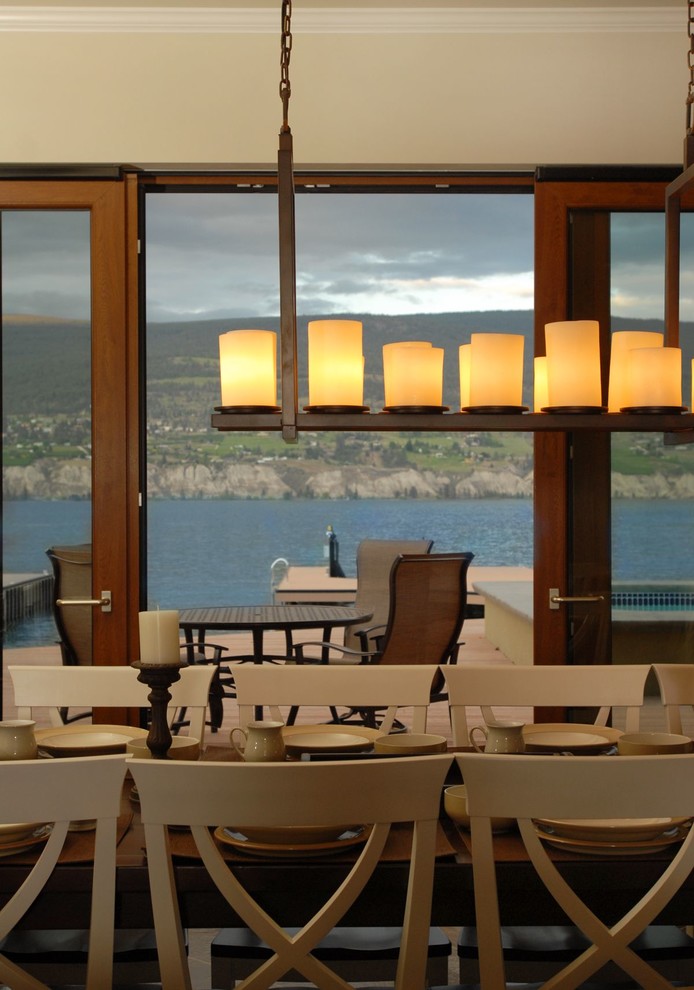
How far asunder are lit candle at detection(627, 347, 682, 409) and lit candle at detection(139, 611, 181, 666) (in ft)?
3.75

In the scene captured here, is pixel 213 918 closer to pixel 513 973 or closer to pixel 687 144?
pixel 513 973

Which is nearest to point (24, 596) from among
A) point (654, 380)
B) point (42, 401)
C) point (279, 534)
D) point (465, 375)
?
point (42, 401)

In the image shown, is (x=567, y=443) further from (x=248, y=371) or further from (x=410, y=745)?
(x=410, y=745)

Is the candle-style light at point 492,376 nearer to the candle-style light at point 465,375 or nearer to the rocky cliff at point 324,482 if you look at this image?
the candle-style light at point 465,375

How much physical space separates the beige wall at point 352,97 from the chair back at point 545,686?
6.39 feet

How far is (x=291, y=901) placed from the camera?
1.55m

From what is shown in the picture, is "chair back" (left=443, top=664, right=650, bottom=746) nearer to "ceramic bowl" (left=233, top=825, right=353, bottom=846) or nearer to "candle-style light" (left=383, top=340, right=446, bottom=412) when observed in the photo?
"candle-style light" (left=383, top=340, right=446, bottom=412)

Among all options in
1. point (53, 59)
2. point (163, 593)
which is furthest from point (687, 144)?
point (163, 593)

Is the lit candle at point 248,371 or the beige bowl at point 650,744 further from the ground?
the lit candle at point 248,371

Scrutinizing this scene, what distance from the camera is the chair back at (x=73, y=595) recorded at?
3.78 m

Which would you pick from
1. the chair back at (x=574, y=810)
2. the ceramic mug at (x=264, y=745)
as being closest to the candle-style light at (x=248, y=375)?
the ceramic mug at (x=264, y=745)

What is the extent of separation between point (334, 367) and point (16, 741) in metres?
0.95

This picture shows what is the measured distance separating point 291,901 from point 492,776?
36 cm

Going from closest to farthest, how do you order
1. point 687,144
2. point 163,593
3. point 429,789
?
1. point 429,789
2. point 687,144
3. point 163,593
